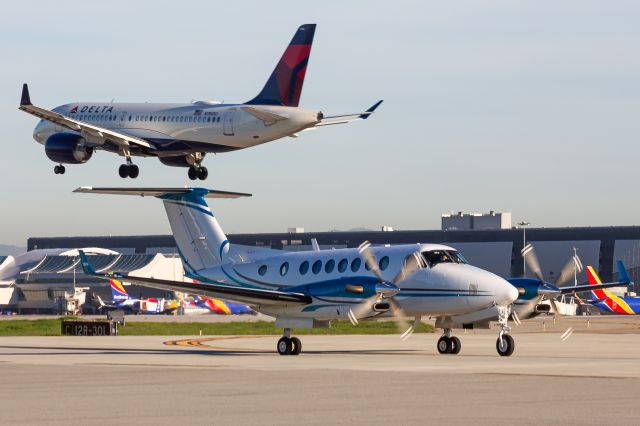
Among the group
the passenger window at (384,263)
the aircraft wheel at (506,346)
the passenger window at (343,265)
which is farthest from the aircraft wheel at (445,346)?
the passenger window at (343,265)

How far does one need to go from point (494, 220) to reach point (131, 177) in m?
119

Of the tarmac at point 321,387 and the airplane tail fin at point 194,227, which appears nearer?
the tarmac at point 321,387

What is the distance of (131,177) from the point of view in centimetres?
5466

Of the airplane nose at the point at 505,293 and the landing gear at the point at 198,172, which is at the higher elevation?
the landing gear at the point at 198,172

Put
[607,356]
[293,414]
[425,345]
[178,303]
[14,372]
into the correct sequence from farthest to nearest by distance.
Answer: [178,303] → [425,345] → [607,356] → [14,372] → [293,414]

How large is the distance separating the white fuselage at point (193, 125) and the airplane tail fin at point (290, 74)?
1.77m

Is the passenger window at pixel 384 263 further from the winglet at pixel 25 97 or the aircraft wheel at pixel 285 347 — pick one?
the winglet at pixel 25 97

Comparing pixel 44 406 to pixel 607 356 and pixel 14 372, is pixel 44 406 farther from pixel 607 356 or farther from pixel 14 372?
pixel 607 356

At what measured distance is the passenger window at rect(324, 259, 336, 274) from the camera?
40.8 meters

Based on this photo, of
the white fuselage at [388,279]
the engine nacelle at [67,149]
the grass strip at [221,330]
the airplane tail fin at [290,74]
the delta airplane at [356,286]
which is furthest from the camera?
the grass strip at [221,330]

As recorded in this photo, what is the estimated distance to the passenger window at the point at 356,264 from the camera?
39.9 metres

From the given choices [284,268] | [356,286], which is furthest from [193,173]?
[356,286]

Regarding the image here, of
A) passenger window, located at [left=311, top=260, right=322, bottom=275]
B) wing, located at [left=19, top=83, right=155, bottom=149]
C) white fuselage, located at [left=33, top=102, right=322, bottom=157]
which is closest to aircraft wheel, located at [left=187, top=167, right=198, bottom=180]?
white fuselage, located at [left=33, top=102, right=322, bottom=157]

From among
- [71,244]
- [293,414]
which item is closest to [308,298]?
[293,414]
